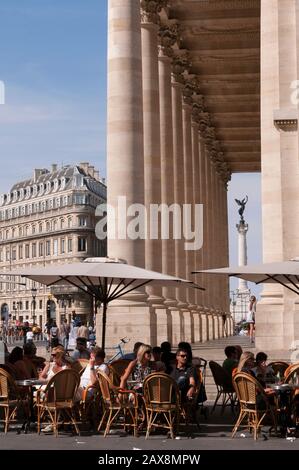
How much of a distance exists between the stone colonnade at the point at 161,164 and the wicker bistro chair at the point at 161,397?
1453cm

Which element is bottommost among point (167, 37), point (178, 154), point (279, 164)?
point (279, 164)

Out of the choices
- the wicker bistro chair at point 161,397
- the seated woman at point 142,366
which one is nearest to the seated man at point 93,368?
the seated woman at point 142,366

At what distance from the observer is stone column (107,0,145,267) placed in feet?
110

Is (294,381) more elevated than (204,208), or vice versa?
(204,208)

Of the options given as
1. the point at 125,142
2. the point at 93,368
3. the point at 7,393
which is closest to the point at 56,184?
the point at 125,142

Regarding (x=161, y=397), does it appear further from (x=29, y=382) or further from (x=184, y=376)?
(x=29, y=382)

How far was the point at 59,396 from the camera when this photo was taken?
1941 centimetres

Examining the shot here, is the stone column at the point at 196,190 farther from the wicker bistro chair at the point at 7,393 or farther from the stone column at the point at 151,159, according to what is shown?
the wicker bistro chair at the point at 7,393

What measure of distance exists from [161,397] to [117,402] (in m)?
1.17

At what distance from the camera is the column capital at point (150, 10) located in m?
44.1

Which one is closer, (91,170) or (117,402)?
(117,402)

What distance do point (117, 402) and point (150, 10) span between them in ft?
95.4

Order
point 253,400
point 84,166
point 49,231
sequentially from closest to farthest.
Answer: point 253,400 → point 49,231 → point 84,166

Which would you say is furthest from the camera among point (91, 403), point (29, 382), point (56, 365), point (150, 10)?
point (150, 10)
